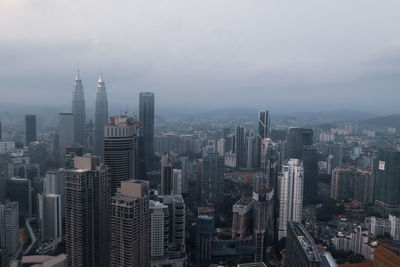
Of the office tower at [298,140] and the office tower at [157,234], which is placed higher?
the office tower at [298,140]

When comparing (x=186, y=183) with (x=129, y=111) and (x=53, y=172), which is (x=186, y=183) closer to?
(x=129, y=111)

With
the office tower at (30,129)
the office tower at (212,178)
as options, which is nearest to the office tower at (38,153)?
the office tower at (30,129)

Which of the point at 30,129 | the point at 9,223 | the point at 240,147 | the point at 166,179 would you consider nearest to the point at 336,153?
the point at 240,147

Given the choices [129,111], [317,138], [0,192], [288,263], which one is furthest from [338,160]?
[0,192]

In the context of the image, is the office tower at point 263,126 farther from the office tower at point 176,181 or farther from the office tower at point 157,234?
the office tower at point 157,234

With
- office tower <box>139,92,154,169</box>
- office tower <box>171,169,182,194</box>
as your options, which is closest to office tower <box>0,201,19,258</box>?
office tower <box>171,169,182,194</box>

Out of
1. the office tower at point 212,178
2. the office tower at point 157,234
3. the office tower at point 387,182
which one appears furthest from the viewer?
the office tower at point 212,178

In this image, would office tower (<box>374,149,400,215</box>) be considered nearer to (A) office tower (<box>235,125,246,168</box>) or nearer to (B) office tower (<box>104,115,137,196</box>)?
(A) office tower (<box>235,125,246,168</box>)
